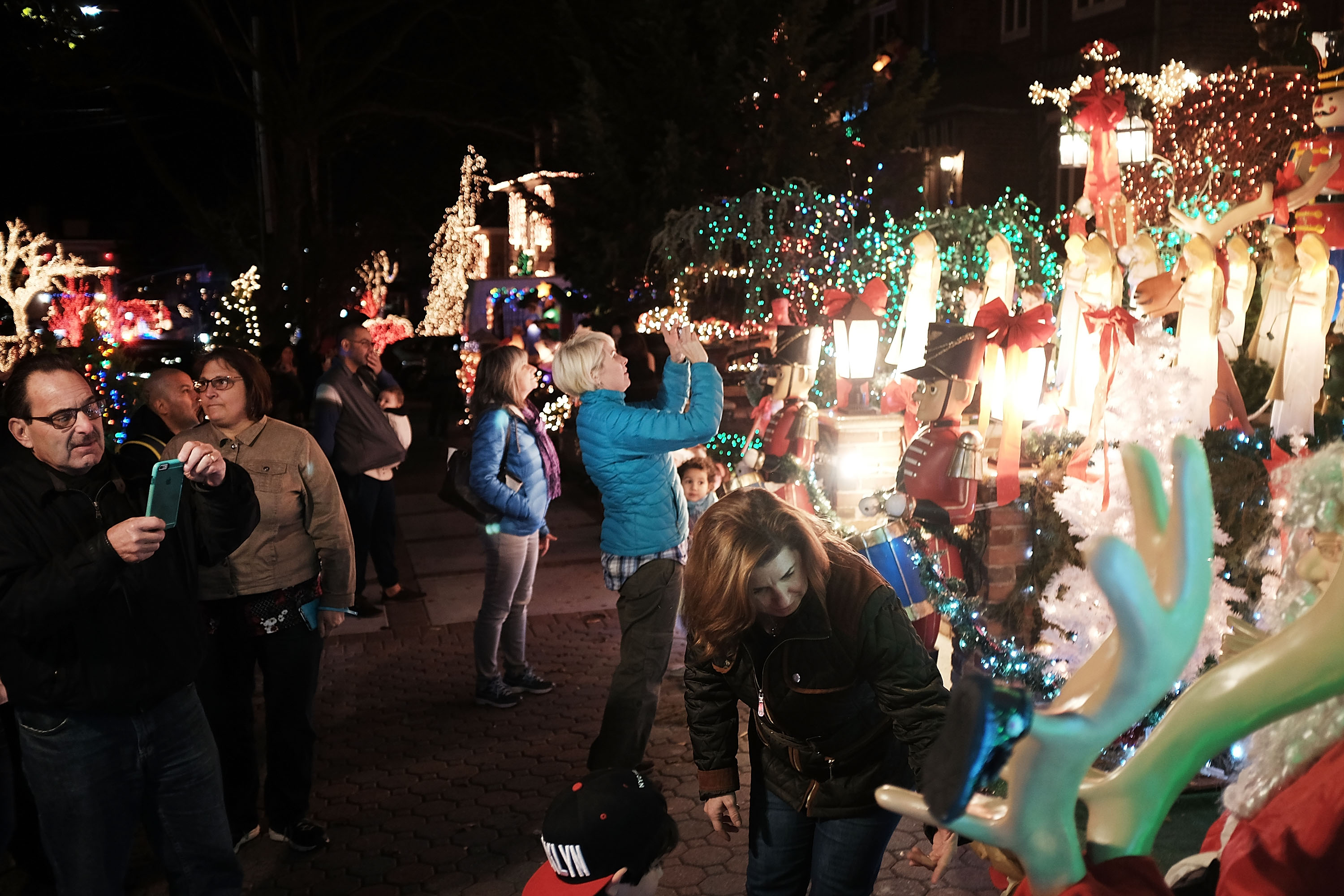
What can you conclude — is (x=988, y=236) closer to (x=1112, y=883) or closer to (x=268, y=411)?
(x=268, y=411)

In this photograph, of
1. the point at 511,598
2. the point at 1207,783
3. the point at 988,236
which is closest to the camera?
the point at 1207,783

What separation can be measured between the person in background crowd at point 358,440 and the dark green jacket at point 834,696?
4291mm

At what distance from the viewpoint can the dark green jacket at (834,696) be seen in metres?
2.46

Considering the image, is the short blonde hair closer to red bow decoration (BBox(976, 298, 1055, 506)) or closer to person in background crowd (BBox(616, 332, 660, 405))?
red bow decoration (BBox(976, 298, 1055, 506))

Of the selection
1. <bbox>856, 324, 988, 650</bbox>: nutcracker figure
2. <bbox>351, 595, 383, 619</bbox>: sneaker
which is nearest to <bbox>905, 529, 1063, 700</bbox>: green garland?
<bbox>856, 324, 988, 650</bbox>: nutcracker figure

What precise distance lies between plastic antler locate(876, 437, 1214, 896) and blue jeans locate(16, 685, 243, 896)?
2254 mm

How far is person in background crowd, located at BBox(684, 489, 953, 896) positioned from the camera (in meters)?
2.43

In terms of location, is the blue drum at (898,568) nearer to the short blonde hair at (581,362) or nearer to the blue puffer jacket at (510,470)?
the short blonde hair at (581,362)

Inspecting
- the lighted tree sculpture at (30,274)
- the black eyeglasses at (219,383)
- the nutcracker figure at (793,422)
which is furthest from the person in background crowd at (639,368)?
the lighted tree sculpture at (30,274)

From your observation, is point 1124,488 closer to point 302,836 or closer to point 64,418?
point 302,836

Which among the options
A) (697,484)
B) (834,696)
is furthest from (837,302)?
(834,696)

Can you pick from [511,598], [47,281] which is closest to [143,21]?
[47,281]

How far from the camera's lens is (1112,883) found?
4.45 ft

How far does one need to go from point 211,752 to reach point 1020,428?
331 cm
